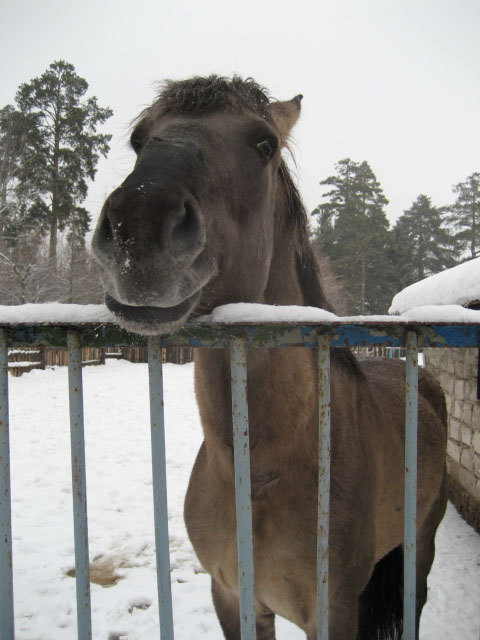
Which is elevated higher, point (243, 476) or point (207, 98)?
point (207, 98)

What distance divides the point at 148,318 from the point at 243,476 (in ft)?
1.60

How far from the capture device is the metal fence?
109 centimetres

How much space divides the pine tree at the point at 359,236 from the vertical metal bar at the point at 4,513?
105ft

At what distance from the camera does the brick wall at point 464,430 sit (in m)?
4.20

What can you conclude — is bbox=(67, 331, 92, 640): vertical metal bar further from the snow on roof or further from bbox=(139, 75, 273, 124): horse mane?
the snow on roof

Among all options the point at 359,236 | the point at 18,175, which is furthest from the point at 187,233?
the point at 359,236

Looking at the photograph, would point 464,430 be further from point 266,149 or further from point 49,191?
point 49,191

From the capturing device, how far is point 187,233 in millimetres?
1119

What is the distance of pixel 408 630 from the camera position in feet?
4.05

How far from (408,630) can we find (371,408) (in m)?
1.13

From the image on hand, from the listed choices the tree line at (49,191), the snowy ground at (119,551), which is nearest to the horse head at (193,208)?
the snowy ground at (119,551)

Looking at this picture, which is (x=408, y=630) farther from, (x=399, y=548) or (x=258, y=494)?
(x=399, y=548)

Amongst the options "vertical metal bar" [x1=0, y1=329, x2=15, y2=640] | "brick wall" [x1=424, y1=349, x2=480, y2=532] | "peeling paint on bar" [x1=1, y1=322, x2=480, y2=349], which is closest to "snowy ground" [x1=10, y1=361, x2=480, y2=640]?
"brick wall" [x1=424, y1=349, x2=480, y2=532]

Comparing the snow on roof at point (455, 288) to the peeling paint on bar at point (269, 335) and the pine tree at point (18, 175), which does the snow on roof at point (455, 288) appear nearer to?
the peeling paint on bar at point (269, 335)
